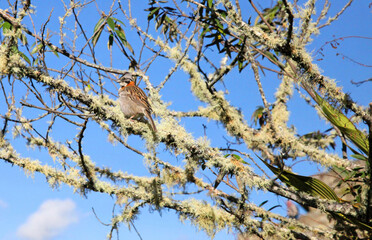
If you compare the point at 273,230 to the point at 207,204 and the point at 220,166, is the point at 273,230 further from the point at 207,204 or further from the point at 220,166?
the point at 220,166

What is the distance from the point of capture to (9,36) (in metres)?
2.65

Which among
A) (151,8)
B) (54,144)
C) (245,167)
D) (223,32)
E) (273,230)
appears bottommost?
(273,230)

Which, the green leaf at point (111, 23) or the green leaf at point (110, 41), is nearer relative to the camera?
the green leaf at point (111, 23)

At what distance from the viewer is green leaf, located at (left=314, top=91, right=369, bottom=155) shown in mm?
2816

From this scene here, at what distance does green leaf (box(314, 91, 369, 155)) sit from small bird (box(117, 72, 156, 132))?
62.4 inches

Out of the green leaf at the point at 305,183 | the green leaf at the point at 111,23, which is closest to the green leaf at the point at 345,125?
the green leaf at the point at 305,183

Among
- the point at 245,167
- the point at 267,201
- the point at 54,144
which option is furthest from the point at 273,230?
the point at 54,144

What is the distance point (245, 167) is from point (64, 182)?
1581mm

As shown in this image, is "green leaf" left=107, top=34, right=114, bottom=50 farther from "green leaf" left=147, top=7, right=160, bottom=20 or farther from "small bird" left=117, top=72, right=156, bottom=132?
"green leaf" left=147, top=7, right=160, bottom=20

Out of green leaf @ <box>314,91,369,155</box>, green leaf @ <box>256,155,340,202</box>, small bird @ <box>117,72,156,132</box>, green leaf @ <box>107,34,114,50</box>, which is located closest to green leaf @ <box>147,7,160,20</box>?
green leaf @ <box>107,34,114,50</box>

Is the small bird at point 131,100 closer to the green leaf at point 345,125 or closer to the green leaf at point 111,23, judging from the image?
the green leaf at point 111,23

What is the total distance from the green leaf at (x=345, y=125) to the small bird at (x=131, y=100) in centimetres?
158

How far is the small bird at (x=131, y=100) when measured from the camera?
150 inches

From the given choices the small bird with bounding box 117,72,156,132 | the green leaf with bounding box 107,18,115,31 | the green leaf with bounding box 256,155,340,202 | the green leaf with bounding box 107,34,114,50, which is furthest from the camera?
the green leaf with bounding box 107,34,114,50
